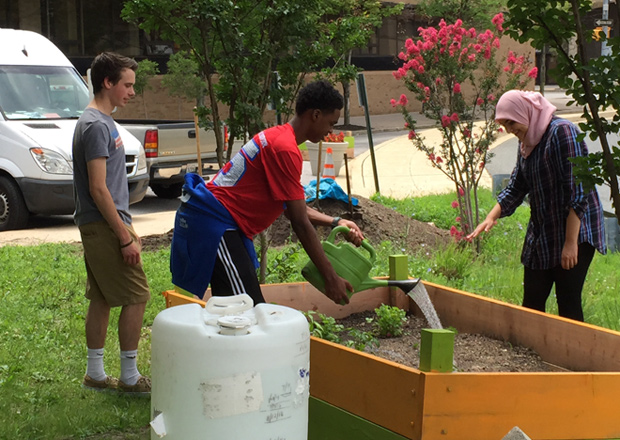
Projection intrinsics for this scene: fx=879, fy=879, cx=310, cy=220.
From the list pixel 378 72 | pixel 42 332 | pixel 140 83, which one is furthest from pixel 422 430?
pixel 378 72

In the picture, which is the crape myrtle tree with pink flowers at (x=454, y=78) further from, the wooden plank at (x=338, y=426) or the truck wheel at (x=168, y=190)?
the truck wheel at (x=168, y=190)

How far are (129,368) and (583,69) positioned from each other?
9.77 ft

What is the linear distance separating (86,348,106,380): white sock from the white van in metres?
6.23

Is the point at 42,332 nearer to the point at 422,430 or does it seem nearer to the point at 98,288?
the point at 98,288

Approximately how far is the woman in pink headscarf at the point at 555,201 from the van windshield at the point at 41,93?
819cm

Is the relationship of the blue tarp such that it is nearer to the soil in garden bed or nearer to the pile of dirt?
the pile of dirt

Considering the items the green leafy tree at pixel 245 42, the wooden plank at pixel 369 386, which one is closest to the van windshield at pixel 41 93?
the green leafy tree at pixel 245 42

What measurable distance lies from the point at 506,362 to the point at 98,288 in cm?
217

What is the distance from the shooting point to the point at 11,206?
10.9 meters

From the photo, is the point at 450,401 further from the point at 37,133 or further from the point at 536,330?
the point at 37,133

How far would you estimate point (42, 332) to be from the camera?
5.93 metres

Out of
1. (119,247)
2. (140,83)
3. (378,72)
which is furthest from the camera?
(378,72)

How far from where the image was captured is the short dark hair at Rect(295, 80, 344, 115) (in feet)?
13.2

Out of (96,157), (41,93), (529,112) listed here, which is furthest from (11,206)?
(529,112)
